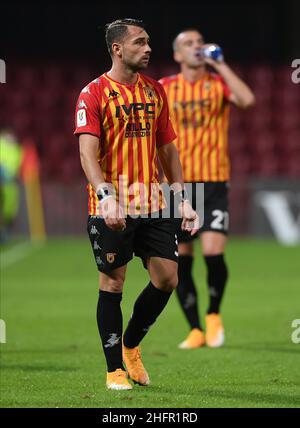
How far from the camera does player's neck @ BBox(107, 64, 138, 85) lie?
6.41 meters

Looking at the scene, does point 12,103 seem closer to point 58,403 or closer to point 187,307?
point 187,307

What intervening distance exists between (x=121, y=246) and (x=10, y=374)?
133 cm

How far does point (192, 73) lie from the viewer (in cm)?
891

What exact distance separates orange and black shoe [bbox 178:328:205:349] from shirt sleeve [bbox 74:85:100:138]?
9.08ft

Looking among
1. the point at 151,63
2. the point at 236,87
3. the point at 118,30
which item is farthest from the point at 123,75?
the point at 151,63

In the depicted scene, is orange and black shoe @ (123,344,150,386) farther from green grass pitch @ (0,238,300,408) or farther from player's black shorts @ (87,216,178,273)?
player's black shorts @ (87,216,178,273)

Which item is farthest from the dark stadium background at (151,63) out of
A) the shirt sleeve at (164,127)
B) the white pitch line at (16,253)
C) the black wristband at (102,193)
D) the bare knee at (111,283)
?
the black wristband at (102,193)

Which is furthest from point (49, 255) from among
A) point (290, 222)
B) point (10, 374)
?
point (10, 374)

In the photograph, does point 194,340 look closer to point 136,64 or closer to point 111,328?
point 111,328

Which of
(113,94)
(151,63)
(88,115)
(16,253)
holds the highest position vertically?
(151,63)

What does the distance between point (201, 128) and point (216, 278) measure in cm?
A: 119

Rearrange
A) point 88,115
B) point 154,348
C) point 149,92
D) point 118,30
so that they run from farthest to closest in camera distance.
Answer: point 154,348 < point 149,92 < point 118,30 < point 88,115

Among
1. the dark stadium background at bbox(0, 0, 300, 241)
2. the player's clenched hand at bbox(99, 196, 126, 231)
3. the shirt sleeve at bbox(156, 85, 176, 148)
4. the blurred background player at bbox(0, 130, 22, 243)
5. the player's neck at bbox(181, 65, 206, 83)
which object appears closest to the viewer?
the player's clenched hand at bbox(99, 196, 126, 231)

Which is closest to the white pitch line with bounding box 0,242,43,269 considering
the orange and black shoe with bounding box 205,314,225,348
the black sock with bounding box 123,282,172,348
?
the orange and black shoe with bounding box 205,314,225,348
